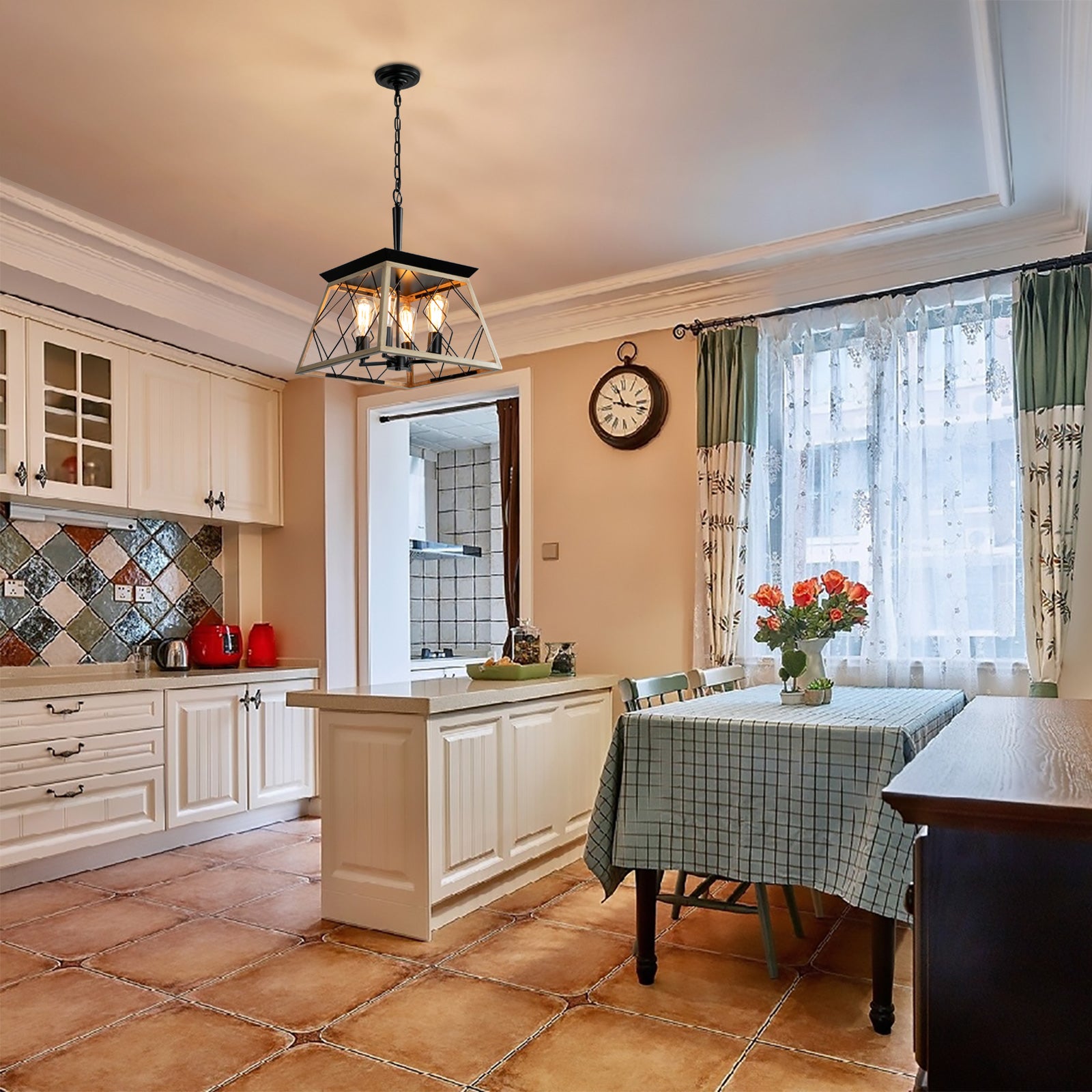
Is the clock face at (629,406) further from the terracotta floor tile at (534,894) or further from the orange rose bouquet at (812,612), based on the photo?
the terracotta floor tile at (534,894)

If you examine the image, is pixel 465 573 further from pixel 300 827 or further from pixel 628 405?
pixel 628 405

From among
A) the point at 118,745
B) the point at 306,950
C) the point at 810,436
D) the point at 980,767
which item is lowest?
the point at 306,950

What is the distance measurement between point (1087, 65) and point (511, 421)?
142 inches

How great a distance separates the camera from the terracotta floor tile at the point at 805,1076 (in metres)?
2.03

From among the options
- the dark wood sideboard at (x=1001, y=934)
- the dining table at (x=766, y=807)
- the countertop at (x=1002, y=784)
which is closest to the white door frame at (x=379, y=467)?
the dining table at (x=766, y=807)

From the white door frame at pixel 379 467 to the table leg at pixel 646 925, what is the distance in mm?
2223

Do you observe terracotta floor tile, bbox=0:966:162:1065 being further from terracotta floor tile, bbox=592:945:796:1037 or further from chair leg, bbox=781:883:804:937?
chair leg, bbox=781:883:804:937

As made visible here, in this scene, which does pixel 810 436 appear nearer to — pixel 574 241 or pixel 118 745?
pixel 574 241

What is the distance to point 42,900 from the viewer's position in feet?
11.3

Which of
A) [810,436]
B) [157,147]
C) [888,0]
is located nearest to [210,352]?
[157,147]

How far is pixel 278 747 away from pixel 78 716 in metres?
1.11

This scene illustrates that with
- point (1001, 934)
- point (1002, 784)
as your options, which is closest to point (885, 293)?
point (1002, 784)

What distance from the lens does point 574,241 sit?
12.5 feet

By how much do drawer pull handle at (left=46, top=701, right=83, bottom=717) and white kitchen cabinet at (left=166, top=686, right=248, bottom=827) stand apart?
42cm
